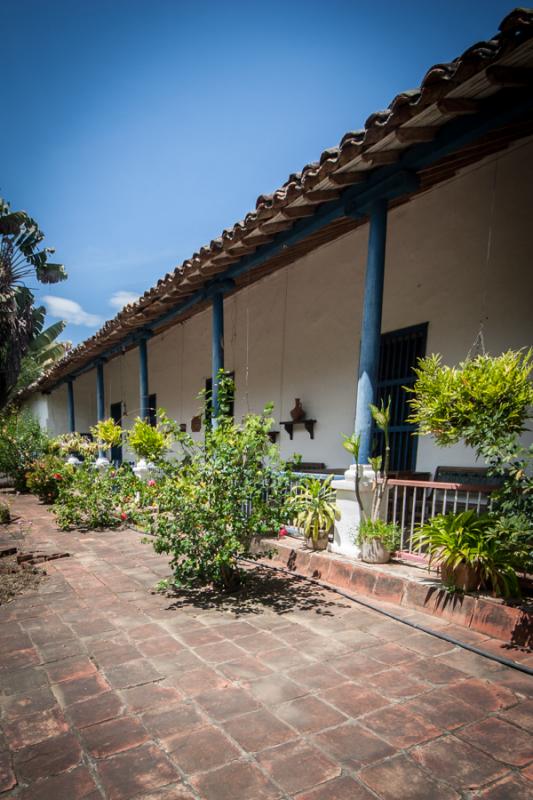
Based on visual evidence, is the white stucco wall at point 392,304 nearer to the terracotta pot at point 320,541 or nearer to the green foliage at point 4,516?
the terracotta pot at point 320,541

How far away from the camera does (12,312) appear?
53.4 ft

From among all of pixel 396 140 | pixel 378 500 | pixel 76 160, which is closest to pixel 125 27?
pixel 76 160

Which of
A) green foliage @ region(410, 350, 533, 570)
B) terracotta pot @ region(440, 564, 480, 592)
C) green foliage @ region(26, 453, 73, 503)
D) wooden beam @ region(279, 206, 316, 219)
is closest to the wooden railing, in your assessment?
green foliage @ region(410, 350, 533, 570)

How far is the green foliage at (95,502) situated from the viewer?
277 inches

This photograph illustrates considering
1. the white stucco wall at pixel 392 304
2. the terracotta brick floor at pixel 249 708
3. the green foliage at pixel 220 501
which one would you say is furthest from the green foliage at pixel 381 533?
the white stucco wall at pixel 392 304

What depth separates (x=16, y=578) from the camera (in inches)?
173

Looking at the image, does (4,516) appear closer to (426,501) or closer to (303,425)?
(303,425)

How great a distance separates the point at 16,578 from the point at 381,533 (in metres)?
3.61

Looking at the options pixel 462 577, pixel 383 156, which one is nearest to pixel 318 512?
pixel 462 577

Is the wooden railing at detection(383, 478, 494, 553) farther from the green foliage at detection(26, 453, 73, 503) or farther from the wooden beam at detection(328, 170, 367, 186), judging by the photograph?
the green foliage at detection(26, 453, 73, 503)

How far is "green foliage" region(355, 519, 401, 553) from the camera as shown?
4082mm

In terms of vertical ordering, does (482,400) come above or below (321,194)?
below

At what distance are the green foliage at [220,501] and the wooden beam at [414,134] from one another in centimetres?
238

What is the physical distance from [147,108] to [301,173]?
2.92m
